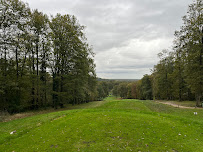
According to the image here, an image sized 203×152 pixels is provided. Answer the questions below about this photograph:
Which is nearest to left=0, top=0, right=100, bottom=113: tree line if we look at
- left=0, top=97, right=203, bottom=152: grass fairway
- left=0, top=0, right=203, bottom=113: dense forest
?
left=0, top=0, right=203, bottom=113: dense forest

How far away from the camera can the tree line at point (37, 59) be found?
16.6 meters

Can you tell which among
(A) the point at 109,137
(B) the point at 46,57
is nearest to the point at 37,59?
(B) the point at 46,57

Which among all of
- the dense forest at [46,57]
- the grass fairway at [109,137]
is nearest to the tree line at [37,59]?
the dense forest at [46,57]

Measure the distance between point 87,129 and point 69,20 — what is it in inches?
765

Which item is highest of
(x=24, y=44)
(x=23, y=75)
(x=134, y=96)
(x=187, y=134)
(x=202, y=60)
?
(x=24, y=44)

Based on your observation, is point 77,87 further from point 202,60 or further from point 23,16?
point 202,60

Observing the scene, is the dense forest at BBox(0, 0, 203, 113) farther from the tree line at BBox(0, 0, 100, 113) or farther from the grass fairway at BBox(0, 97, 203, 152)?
the grass fairway at BBox(0, 97, 203, 152)

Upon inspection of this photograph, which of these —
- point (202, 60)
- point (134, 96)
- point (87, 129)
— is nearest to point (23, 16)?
point (87, 129)

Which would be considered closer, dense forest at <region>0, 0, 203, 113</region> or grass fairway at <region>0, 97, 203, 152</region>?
grass fairway at <region>0, 97, 203, 152</region>

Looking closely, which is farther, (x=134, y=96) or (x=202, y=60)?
(x=134, y=96)

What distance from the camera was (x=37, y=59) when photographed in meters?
21.0

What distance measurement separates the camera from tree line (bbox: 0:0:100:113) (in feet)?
54.4

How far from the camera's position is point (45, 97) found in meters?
21.4

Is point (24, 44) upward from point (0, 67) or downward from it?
upward
